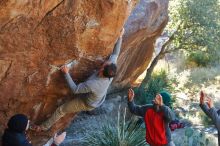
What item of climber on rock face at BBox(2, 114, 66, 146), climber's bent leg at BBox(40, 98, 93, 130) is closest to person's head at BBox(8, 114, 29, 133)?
climber on rock face at BBox(2, 114, 66, 146)

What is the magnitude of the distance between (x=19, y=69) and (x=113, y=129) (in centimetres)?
377

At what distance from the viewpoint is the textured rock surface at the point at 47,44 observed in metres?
7.16

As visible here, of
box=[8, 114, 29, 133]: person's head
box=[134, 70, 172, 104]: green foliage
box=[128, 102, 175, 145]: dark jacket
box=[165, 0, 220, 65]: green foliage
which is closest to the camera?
box=[8, 114, 29, 133]: person's head

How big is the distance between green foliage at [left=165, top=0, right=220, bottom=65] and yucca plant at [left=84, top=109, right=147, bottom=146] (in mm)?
8465

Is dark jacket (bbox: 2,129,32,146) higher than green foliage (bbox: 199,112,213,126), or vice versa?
dark jacket (bbox: 2,129,32,146)

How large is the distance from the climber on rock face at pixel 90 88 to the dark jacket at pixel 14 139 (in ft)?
5.36

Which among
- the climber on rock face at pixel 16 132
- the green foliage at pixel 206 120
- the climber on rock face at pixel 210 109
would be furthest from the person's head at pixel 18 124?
the green foliage at pixel 206 120

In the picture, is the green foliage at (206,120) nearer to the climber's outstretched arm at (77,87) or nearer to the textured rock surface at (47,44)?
the textured rock surface at (47,44)

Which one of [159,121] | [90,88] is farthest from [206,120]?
[90,88]

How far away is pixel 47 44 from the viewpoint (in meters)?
7.47

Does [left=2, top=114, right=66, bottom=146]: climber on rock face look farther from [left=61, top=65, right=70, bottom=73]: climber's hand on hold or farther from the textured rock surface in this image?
[left=61, top=65, right=70, bottom=73]: climber's hand on hold

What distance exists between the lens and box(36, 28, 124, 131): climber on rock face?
750cm

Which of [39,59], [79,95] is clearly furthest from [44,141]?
[39,59]

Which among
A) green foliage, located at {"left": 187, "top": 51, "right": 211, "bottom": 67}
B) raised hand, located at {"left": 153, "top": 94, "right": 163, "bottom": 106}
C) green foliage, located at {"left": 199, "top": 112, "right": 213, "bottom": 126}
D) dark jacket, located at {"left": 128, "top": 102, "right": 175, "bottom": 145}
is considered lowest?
green foliage, located at {"left": 199, "top": 112, "right": 213, "bottom": 126}
